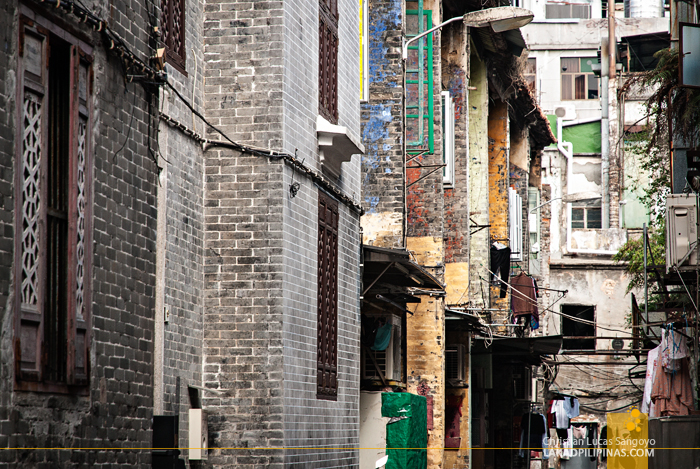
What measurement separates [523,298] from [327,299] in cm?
1505

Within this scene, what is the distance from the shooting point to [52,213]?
8.00 metres

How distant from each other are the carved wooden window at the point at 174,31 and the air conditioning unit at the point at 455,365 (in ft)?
47.1

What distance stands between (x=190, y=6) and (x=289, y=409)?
5.17 meters

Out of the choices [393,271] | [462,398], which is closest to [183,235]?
[393,271]

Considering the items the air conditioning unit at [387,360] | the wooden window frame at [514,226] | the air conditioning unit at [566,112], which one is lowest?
the air conditioning unit at [387,360]

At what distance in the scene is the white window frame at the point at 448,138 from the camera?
885 inches

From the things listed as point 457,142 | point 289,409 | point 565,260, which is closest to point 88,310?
point 289,409

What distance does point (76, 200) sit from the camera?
27.0 ft

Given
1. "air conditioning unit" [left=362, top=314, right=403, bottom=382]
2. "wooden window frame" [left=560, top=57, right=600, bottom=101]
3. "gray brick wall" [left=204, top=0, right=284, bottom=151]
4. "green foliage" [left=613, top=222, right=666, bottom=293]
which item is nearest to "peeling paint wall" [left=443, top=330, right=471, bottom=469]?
"air conditioning unit" [left=362, top=314, right=403, bottom=382]

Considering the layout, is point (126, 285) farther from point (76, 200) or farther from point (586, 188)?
point (586, 188)

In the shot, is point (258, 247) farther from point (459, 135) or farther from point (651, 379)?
point (459, 135)

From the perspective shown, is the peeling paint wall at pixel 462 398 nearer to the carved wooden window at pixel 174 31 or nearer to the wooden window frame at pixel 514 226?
the wooden window frame at pixel 514 226

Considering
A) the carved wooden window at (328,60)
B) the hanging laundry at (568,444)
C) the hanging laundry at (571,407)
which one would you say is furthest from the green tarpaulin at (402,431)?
the hanging laundry at (568,444)

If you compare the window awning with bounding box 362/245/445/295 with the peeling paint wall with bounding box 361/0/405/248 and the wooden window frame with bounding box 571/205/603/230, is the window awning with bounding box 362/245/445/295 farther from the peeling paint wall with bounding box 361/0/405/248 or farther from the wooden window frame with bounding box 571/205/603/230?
the wooden window frame with bounding box 571/205/603/230
